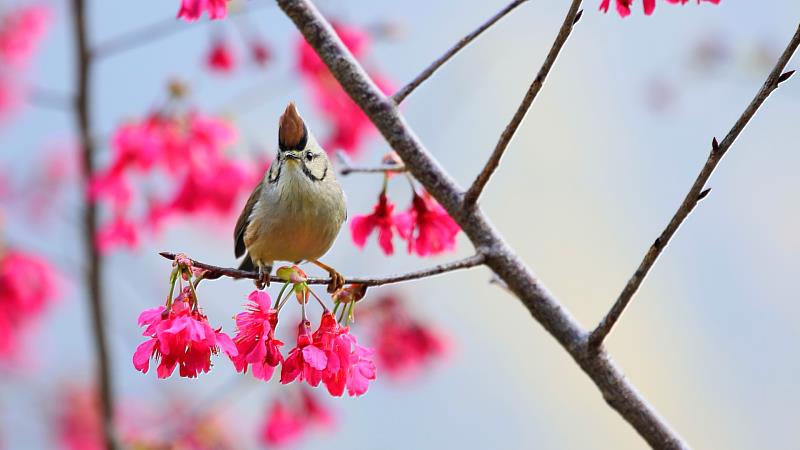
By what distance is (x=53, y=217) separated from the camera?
3.86 meters

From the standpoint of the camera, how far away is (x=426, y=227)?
1.30 metres

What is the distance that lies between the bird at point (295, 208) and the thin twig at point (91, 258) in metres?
0.90

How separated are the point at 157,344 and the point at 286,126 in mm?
574

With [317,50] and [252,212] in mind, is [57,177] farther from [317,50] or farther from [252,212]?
[317,50]

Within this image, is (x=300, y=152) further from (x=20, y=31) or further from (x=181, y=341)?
(x=20, y=31)

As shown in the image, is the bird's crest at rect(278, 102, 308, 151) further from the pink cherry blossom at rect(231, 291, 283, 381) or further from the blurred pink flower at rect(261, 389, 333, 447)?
the blurred pink flower at rect(261, 389, 333, 447)

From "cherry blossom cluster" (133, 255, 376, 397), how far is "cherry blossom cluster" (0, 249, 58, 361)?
1737mm

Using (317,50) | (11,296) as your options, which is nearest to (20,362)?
(11,296)

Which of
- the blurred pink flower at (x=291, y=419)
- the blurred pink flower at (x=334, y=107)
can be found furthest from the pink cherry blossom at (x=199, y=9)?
the blurred pink flower at (x=334, y=107)

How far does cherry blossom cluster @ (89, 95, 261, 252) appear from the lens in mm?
2137

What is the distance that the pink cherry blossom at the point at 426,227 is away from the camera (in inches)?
50.8

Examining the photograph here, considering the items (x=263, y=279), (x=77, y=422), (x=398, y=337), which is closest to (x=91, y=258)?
(x=398, y=337)

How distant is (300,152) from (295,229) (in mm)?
126

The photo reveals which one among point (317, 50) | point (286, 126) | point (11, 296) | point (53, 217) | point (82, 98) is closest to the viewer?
point (317, 50)
